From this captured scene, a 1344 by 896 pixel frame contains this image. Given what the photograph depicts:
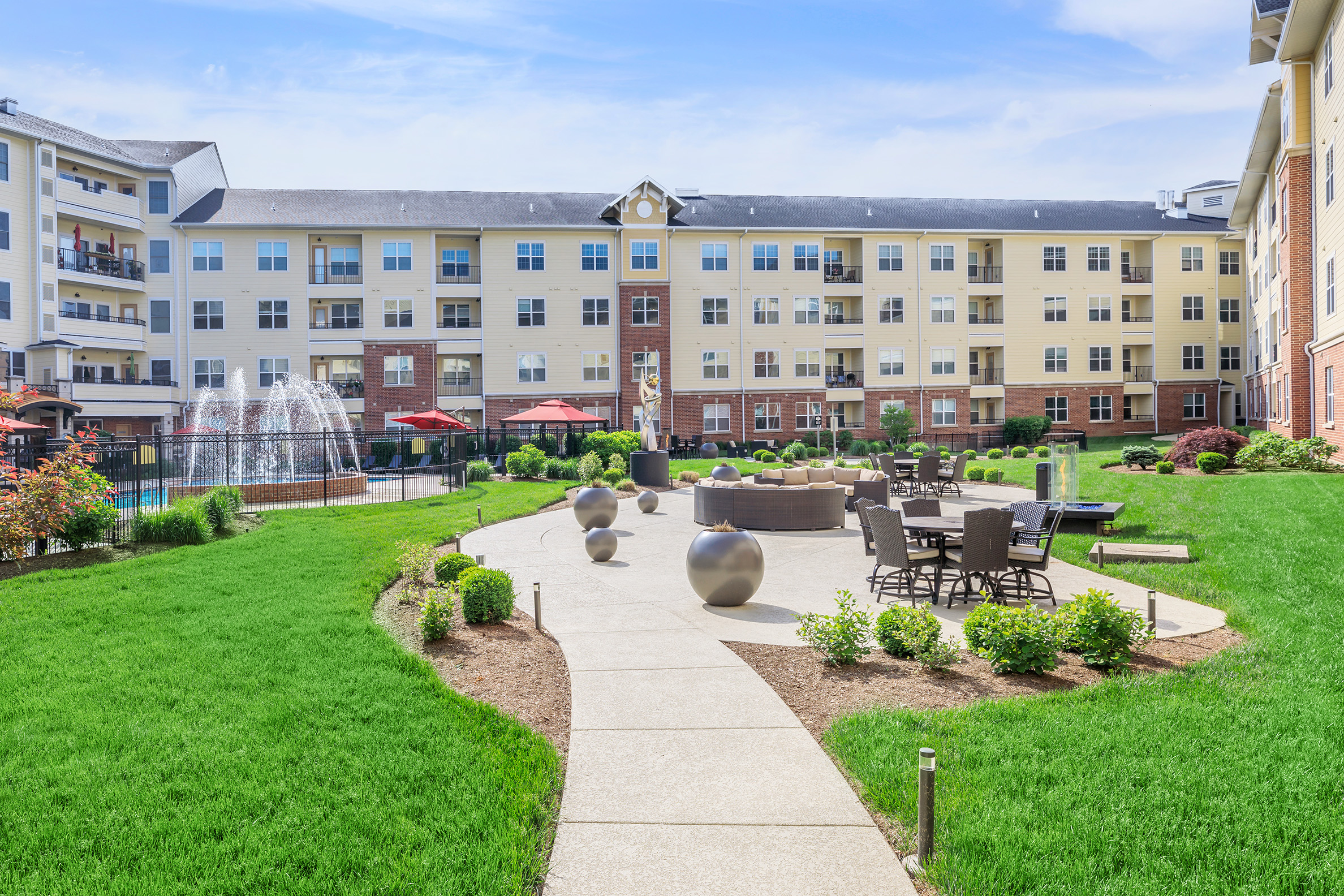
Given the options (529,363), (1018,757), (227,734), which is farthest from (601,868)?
(529,363)

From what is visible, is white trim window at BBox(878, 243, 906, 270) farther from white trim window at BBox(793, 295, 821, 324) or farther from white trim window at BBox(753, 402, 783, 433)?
white trim window at BBox(753, 402, 783, 433)

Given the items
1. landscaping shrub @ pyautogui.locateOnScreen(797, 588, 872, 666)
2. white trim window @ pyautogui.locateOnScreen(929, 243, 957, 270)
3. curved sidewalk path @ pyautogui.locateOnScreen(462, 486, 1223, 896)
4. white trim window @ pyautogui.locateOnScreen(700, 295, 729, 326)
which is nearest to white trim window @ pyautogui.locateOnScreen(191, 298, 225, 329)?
white trim window @ pyautogui.locateOnScreen(700, 295, 729, 326)

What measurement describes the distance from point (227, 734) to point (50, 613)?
5.07 meters

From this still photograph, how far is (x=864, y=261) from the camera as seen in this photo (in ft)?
167

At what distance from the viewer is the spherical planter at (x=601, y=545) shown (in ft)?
44.8

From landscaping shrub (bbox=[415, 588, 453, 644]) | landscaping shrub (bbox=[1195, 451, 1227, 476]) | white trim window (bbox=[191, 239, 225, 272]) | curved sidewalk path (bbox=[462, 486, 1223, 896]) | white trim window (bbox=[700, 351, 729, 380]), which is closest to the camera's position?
curved sidewalk path (bbox=[462, 486, 1223, 896])

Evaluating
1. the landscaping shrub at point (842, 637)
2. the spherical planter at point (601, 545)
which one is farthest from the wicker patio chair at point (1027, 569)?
the spherical planter at point (601, 545)

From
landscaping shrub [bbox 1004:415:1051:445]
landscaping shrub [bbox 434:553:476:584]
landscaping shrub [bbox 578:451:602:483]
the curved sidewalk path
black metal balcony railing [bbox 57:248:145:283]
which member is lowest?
the curved sidewalk path

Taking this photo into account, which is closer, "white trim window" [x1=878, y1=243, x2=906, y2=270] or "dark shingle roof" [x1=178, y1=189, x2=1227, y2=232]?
"dark shingle roof" [x1=178, y1=189, x2=1227, y2=232]

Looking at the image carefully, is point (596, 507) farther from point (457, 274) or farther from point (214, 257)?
point (214, 257)

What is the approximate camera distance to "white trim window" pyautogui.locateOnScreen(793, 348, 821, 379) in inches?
1991

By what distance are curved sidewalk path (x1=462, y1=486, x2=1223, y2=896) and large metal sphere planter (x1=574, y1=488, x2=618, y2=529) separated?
507 cm

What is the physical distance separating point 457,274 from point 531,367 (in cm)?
682

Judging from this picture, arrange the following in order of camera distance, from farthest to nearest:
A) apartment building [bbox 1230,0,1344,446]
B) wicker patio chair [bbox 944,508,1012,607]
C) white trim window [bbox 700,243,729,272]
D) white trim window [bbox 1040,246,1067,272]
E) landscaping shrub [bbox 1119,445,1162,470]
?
white trim window [bbox 1040,246,1067,272], white trim window [bbox 700,243,729,272], landscaping shrub [bbox 1119,445,1162,470], apartment building [bbox 1230,0,1344,446], wicker patio chair [bbox 944,508,1012,607]
